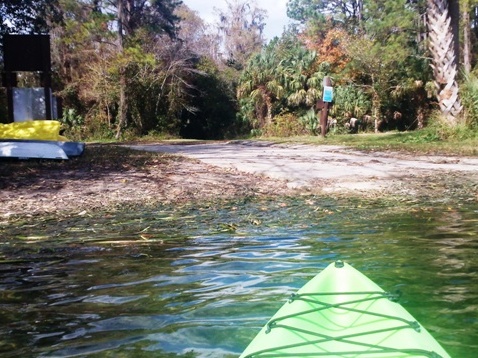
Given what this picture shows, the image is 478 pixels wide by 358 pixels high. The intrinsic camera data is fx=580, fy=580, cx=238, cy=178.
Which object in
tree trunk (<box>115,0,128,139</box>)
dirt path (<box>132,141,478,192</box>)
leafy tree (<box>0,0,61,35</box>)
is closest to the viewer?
dirt path (<box>132,141,478,192</box>)

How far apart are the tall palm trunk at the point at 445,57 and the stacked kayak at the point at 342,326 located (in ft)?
43.8

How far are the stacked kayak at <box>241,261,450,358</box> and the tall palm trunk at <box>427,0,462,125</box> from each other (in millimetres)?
13347

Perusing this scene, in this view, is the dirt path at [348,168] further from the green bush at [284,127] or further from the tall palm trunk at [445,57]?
the green bush at [284,127]

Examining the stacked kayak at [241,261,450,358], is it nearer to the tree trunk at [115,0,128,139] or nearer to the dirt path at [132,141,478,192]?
the dirt path at [132,141,478,192]

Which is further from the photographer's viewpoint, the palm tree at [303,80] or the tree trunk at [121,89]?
the palm tree at [303,80]

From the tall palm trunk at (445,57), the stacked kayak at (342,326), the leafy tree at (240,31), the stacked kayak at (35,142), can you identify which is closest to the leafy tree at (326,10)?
the leafy tree at (240,31)

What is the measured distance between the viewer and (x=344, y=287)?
249 centimetres

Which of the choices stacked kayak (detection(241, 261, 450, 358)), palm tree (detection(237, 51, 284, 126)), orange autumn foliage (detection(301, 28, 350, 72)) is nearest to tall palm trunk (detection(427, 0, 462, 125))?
palm tree (detection(237, 51, 284, 126))

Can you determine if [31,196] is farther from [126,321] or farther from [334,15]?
[334,15]

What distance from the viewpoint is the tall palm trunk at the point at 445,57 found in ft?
48.8

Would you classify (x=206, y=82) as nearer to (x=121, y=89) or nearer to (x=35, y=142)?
(x=121, y=89)

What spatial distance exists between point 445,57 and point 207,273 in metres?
13.0

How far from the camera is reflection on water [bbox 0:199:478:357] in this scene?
2857 mm

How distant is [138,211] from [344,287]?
3974mm
